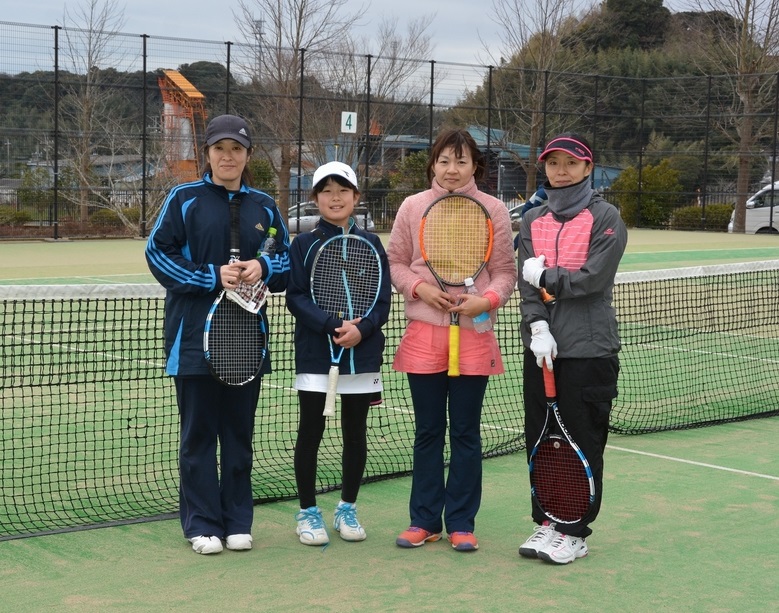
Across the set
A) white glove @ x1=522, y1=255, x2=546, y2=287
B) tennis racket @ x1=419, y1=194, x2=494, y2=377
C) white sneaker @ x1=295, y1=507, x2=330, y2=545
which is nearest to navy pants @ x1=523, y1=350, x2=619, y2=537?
white glove @ x1=522, y1=255, x2=546, y2=287

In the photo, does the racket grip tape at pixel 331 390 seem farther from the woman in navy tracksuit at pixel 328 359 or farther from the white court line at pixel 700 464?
the white court line at pixel 700 464

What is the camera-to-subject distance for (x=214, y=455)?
443 centimetres

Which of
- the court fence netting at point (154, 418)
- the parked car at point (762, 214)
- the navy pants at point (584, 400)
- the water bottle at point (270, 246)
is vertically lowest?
the court fence netting at point (154, 418)

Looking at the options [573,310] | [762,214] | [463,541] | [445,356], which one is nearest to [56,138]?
[762,214]

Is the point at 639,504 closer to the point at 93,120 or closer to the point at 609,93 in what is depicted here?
the point at 93,120

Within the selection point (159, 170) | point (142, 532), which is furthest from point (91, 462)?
point (159, 170)

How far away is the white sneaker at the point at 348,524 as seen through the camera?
179 inches

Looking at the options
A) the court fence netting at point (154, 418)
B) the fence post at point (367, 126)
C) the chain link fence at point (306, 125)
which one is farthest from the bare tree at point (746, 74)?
the court fence netting at point (154, 418)

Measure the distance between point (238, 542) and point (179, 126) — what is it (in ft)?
68.2

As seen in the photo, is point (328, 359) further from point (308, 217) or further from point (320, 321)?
point (308, 217)

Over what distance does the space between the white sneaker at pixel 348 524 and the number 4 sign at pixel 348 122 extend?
863 inches

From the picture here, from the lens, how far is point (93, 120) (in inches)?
922

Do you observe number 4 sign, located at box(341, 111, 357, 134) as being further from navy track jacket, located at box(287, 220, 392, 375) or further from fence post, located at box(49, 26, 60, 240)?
navy track jacket, located at box(287, 220, 392, 375)

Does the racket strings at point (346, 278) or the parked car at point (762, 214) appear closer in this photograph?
the racket strings at point (346, 278)
